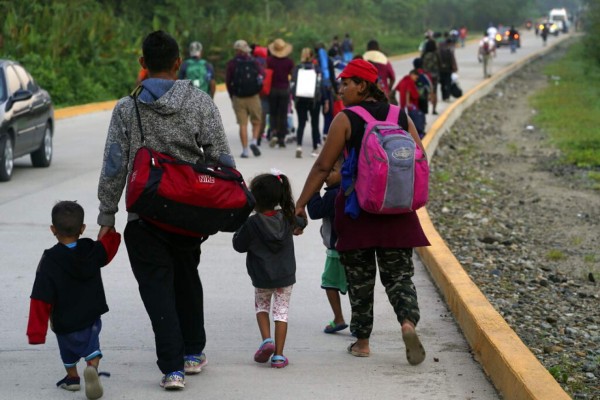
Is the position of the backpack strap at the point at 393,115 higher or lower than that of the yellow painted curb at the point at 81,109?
higher

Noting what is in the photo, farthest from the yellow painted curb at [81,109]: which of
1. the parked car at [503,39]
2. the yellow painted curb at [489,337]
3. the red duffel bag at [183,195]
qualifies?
the parked car at [503,39]

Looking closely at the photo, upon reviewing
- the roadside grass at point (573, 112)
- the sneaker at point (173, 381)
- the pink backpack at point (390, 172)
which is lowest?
A: the roadside grass at point (573, 112)

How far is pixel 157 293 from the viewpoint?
251 inches

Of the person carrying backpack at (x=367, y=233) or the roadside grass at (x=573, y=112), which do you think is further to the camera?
the roadside grass at (x=573, y=112)

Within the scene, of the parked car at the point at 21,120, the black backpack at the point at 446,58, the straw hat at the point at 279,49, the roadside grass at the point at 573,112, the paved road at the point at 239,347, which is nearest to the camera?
the paved road at the point at 239,347

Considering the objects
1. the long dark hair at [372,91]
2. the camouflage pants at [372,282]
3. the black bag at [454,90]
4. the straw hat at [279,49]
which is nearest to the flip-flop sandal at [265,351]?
the camouflage pants at [372,282]

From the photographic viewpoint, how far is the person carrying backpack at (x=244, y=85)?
717 inches

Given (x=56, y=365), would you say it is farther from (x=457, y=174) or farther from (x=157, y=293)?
(x=457, y=174)

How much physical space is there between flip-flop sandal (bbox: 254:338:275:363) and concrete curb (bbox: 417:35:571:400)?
118cm

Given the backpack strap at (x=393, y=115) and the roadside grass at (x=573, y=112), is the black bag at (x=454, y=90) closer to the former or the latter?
the roadside grass at (x=573, y=112)

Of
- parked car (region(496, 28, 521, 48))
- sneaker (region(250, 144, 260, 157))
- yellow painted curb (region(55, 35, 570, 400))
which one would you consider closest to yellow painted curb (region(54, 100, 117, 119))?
sneaker (region(250, 144, 260, 157))

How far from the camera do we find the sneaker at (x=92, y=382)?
244 inches

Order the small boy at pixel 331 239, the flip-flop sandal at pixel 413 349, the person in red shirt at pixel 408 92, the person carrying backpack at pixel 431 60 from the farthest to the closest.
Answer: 1. the person carrying backpack at pixel 431 60
2. the person in red shirt at pixel 408 92
3. the small boy at pixel 331 239
4. the flip-flop sandal at pixel 413 349

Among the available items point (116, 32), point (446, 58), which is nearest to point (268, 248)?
point (446, 58)
